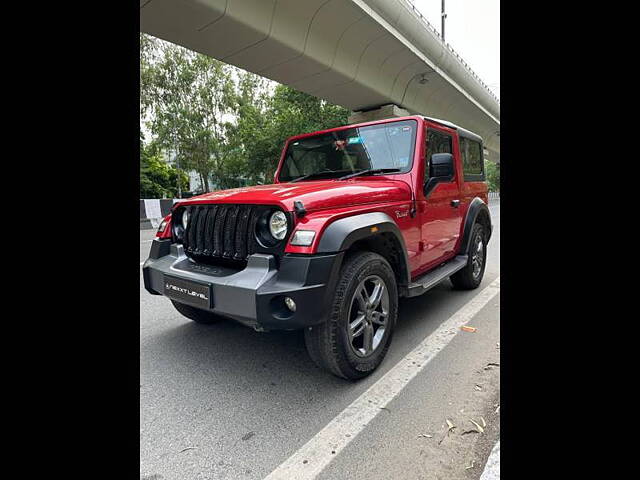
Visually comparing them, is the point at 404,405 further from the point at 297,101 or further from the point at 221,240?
the point at 297,101

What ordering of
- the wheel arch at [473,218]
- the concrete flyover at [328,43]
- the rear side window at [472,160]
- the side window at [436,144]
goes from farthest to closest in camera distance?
the concrete flyover at [328,43] → the rear side window at [472,160] → the wheel arch at [473,218] → the side window at [436,144]

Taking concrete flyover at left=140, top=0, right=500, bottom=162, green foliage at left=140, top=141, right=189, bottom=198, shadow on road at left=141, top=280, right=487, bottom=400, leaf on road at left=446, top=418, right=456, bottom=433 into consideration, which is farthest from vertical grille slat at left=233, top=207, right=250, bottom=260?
green foliage at left=140, top=141, right=189, bottom=198

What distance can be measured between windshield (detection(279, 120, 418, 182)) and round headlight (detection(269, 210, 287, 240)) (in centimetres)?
137

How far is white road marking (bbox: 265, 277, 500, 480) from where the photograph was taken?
1795 mm

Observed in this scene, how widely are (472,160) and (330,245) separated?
336 cm

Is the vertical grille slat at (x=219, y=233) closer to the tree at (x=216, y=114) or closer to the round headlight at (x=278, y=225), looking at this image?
the round headlight at (x=278, y=225)

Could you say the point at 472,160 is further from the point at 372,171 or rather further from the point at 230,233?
the point at 230,233

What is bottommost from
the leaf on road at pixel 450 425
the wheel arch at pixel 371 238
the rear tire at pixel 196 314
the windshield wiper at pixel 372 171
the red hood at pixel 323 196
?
the leaf on road at pixel 450 425

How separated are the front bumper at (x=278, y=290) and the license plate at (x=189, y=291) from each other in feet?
0.12

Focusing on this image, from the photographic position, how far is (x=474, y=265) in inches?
186

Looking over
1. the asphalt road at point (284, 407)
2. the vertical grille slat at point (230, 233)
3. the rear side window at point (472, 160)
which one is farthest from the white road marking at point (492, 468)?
the rear side window at point (472, 160)

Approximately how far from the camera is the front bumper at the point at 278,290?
209 centimetres
